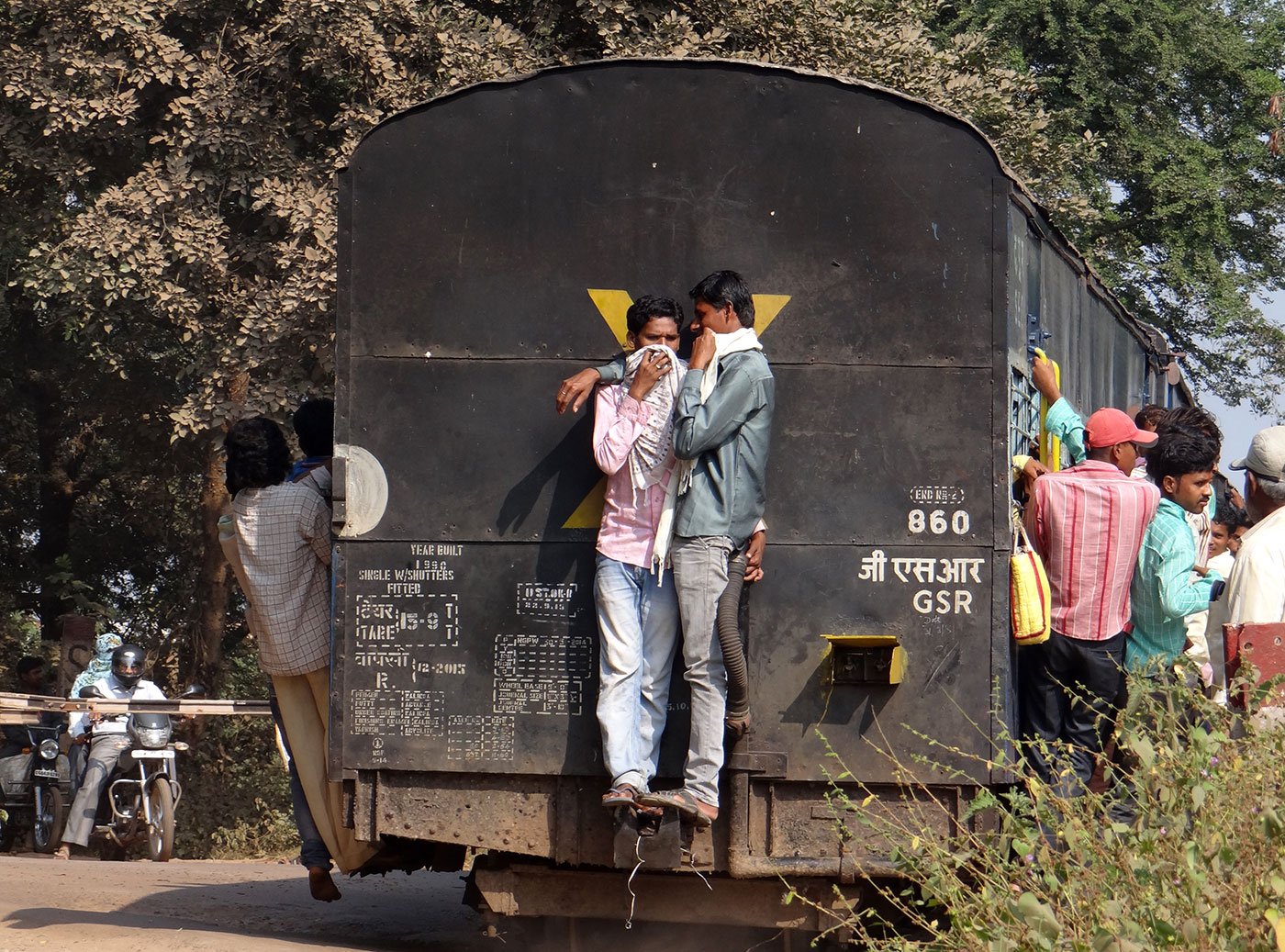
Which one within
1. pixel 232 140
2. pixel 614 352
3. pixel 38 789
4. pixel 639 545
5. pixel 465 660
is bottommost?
pixel 38 789

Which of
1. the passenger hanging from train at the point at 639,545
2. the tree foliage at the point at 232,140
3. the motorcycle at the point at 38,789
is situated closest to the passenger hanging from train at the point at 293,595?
the passenger hanging from train at the point at 639,545

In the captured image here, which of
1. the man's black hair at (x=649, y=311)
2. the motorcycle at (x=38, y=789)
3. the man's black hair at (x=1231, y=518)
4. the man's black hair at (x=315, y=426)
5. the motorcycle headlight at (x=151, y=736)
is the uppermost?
the man's black hair at (x=649, y=311)

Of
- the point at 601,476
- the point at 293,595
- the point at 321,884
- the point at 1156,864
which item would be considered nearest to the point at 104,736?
the point at 321,884

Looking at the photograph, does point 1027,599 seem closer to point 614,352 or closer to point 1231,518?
point 614,352

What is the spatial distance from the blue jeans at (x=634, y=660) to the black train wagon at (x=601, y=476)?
0.15m

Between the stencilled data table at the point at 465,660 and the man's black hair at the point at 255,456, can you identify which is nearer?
the stencilled data table at the point at 465,660

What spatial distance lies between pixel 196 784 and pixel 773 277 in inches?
472

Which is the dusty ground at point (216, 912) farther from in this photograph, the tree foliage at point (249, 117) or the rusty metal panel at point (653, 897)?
the tree foliage at point (249, 117)

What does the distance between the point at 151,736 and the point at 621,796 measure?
727 cm

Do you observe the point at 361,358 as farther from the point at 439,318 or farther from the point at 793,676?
the point at 793,676

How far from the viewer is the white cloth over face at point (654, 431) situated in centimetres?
606

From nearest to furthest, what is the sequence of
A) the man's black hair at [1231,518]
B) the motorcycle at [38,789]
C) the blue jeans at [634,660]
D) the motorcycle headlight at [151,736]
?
the blue jeans at [634,660], the man's black hair at [1231,518], the motorcycle headlight at [151,736], the motorcycle at [38,789]

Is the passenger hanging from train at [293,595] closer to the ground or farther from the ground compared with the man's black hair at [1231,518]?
closer to the ground

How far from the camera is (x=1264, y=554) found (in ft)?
18.8
